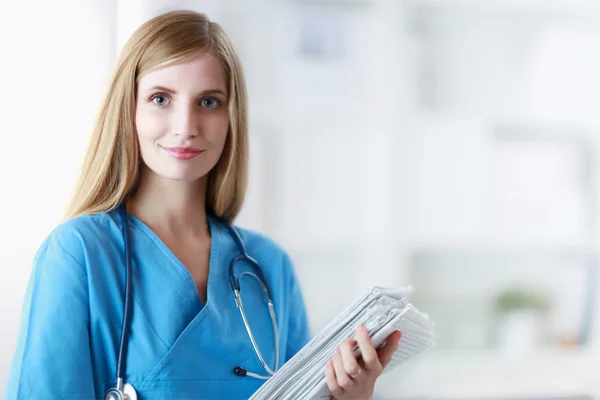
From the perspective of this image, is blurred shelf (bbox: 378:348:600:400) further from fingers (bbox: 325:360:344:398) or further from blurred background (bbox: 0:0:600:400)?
fingers (bbox: 325:360:344:398)

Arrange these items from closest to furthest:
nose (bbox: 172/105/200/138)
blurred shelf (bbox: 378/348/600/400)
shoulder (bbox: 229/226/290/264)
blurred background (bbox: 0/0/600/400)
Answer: nose (bbox: 172/105/200/138) → shoulder (bbox: 229/226/290/264) → blurred background (bbox: 0/0/600/400) → blurred shelf (bbox: 378/348/600/400)

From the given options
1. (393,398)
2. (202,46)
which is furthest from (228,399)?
(393,398)

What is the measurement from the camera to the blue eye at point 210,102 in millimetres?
1097

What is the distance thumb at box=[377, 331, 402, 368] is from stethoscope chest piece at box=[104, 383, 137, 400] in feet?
1.15

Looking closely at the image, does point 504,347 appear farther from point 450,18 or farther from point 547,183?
point 450,18

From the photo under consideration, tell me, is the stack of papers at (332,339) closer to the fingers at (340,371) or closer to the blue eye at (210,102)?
the fingers at (340,371)

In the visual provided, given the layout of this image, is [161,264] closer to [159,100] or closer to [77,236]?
[77,236]

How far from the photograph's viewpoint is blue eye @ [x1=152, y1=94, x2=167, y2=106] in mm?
1060

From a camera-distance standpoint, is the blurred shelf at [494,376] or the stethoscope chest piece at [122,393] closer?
the stethoscope chest piece at [122,393]

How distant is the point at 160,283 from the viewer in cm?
104

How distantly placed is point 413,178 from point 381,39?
0.41 m

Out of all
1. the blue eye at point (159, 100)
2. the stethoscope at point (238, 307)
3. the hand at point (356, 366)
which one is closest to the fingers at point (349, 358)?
the hand at point (356, 366)

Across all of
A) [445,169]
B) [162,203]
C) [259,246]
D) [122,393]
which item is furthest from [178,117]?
[445,169]

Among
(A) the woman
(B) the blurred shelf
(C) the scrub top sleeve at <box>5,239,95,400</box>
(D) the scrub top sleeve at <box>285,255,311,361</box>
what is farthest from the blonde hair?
(B) the blurred shelf
